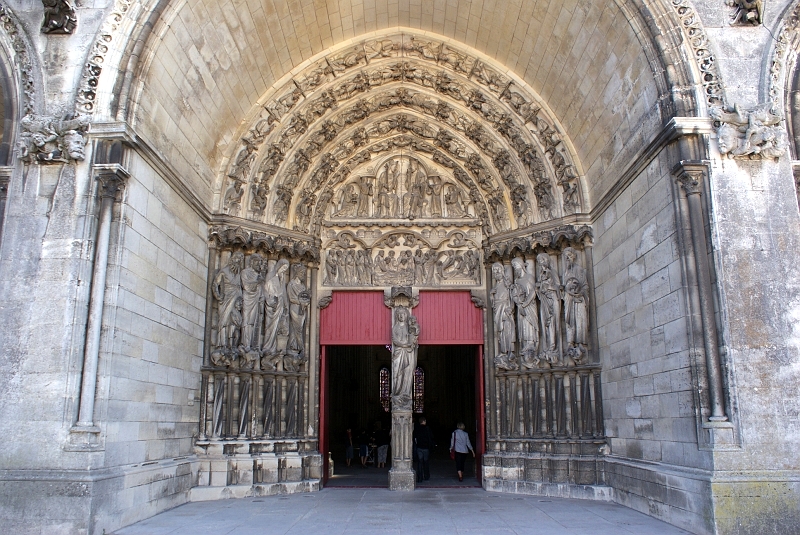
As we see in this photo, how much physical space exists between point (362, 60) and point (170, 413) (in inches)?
230

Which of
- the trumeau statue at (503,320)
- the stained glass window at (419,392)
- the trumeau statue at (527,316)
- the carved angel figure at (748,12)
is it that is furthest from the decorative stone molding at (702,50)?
the stained glass window at (419,392)

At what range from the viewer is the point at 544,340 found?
8.71 m

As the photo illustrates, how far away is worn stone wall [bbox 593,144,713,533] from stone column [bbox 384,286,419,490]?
2.77 m

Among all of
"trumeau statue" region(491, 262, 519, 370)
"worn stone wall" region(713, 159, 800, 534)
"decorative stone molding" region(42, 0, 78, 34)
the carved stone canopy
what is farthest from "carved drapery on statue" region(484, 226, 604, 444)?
"decorative stone molding" region(42, 0, 78, 34)

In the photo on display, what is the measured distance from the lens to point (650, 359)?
668 centimetres

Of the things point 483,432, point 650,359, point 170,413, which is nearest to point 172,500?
point 170,413

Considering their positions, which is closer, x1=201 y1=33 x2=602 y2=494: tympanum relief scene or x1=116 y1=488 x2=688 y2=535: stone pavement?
x1=116 y1=488 x2=688 y2=535: stone pavement

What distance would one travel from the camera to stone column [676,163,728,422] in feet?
18.4

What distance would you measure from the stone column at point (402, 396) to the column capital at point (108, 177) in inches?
182

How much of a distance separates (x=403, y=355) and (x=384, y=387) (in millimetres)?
10309

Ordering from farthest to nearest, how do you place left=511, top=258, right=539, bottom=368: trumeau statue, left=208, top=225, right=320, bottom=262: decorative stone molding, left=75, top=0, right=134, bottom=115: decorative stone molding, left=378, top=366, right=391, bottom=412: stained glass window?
left=378, top=366, right=391, bottom=412: stained glass window < left=511, top=258, right=539, bottom=368: trumeau statue < left=208, top=225, right=320, bottom=262: decorative stone molding < left=75, top=0, right=134, bottom=115: decorative stone molding

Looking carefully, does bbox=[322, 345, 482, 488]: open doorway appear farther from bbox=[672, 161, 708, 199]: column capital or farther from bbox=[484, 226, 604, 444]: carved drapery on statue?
bbox=[672, 161, 708, 199]: column capital

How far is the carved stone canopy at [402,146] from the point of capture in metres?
9.10

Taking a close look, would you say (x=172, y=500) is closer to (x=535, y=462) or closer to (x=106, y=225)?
(x=106, y=225)
